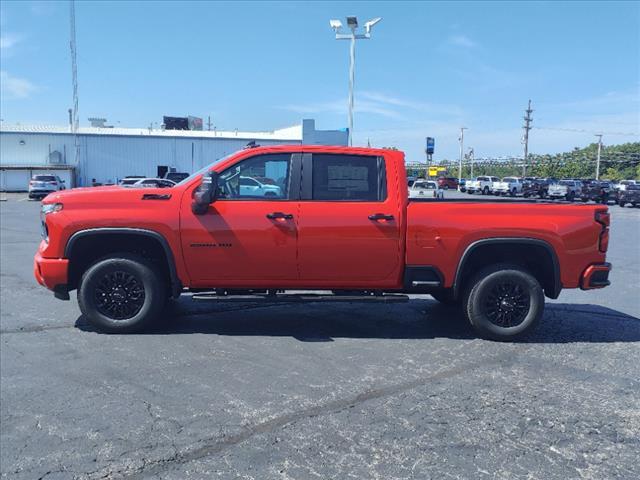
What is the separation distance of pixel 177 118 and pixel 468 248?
204 ft

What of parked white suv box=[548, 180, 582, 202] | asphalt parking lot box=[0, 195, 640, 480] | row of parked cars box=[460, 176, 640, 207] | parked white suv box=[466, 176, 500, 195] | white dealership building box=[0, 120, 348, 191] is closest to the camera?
asphalt parking lot box=[0, 195, 640, 480]

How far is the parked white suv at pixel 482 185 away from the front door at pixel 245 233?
1951 inches

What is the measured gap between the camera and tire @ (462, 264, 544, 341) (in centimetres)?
566

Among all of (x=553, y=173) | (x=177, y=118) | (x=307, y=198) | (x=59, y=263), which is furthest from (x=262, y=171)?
(x=553, y=173)

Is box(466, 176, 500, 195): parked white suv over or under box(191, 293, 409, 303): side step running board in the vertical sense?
over

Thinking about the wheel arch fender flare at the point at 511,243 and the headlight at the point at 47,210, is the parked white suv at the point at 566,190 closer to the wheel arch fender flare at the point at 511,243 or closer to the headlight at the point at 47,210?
the wheel arch fender flare at the point at 511,243

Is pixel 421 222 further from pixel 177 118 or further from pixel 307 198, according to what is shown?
pixel 177 118

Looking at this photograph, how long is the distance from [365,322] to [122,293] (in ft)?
8.83

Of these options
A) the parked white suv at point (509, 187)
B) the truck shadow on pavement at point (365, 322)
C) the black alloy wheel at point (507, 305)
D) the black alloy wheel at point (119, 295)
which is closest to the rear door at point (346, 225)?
the truck shadow on pavement at point (365, 322)

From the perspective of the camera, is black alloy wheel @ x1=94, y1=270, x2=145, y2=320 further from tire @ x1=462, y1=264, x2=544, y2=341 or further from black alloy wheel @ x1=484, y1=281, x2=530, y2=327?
black alloy wheel @ x1=484, y1=281, x2=530, y2=327

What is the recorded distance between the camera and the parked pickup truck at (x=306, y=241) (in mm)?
5508

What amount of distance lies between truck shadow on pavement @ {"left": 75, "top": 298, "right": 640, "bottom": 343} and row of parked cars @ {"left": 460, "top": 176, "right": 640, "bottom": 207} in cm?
3753

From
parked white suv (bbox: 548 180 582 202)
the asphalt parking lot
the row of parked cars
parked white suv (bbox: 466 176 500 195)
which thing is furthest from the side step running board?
parked white suv (bbox: 466 176 500 195)

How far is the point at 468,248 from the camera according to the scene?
18.3 ft
